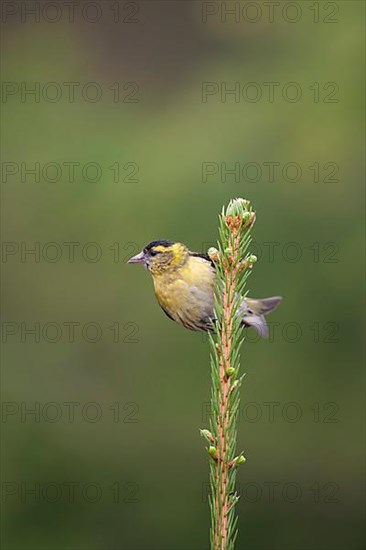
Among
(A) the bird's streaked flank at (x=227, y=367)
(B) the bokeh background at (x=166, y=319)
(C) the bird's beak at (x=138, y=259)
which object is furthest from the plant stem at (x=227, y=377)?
(B) the bokeh background at (x=166, y=319)

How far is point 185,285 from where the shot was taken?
264 cm

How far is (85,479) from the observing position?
182 inches

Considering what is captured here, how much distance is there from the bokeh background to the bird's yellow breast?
1.30m

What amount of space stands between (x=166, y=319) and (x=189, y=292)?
194cm

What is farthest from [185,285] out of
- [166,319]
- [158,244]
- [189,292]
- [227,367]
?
[166,319]

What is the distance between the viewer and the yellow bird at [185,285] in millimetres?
2594

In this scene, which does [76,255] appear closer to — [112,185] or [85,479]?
[112,185]

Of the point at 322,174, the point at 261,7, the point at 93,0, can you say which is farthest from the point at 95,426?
the point at 93,0

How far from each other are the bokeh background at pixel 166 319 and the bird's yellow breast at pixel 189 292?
4.26 ft

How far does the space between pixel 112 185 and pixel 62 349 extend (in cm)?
100

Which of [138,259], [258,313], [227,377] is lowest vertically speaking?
[227,377]

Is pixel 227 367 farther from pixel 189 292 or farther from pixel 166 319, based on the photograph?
pixel 166 319

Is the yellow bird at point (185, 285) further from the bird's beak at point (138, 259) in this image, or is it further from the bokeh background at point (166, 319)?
the bokeh background at point (166, 319)

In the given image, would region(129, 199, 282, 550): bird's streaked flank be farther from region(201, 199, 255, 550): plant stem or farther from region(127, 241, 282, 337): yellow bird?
region(127, 241, 282, 337): yellow bird
